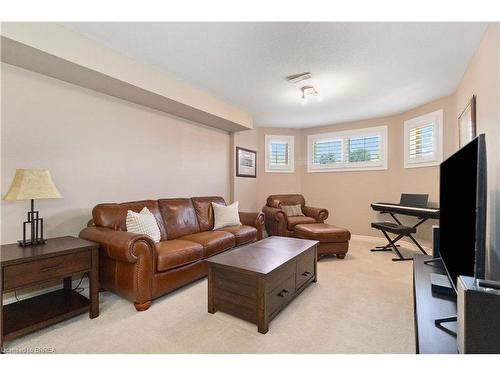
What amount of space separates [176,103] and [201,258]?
6.26 ft

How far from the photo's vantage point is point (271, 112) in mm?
4156

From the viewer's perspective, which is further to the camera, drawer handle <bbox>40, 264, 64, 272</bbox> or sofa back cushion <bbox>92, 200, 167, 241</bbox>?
sofa back cushion <bbox>92, 200, 167, 241</bbox>

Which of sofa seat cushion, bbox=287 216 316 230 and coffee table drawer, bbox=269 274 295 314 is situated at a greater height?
sofa seat cushion, bbox=287 216 316 230

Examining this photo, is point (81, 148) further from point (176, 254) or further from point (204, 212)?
point (204, 212)

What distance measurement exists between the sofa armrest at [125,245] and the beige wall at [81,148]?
2.13ft

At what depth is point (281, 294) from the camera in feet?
6.40

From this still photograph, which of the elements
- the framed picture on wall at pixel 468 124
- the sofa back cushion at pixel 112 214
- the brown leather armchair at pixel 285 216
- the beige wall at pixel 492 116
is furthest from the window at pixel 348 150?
the sofa back cushion at pixel 112 214

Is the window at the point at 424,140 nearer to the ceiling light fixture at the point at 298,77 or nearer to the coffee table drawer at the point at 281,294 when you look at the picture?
the ceiling light fixture at the point at 298,77

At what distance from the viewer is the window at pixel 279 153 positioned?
5.20 m

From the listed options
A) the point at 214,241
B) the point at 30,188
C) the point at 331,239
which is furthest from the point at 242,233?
the point at 30,188

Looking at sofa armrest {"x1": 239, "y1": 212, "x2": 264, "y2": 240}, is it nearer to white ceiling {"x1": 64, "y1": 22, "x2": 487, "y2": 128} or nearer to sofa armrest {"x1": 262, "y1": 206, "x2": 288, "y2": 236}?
sofa armrest {"x1": 262, "y1": 206, "x2": 288, "y2": 236}

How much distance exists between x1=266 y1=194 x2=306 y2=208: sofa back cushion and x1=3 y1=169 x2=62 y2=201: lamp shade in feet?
11.4

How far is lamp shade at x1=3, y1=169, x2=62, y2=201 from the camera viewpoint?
5.72 ft

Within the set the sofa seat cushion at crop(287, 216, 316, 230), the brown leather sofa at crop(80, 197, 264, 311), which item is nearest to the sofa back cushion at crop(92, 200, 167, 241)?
the brown leather sofa at crop(80, 197, 264, 311)
